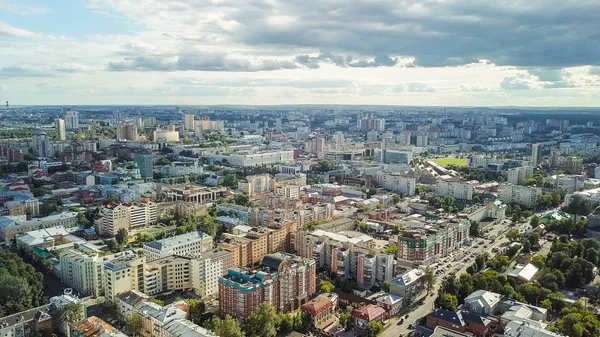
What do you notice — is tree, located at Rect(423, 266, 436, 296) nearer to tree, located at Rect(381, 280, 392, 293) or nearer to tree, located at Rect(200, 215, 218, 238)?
tree, located at Rect(381, 280, 392, 293)

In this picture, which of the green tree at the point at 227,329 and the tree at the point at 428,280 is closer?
the green tree at the point at 227,329

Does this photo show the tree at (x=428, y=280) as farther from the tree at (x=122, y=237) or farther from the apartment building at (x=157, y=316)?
the tree at (x=122, y=237)

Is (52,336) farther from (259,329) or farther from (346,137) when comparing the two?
(346,137)

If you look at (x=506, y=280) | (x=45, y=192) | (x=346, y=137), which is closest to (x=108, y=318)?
(x=506, y=280)

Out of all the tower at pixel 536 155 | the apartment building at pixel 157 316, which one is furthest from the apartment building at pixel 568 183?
the apartment building at pixel 157 316

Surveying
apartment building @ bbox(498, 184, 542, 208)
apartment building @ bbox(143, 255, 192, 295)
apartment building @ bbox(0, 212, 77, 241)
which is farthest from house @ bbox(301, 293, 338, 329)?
apartment building @ bbox(498, 184, 542, 208)

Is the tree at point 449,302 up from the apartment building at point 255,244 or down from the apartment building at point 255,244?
down
